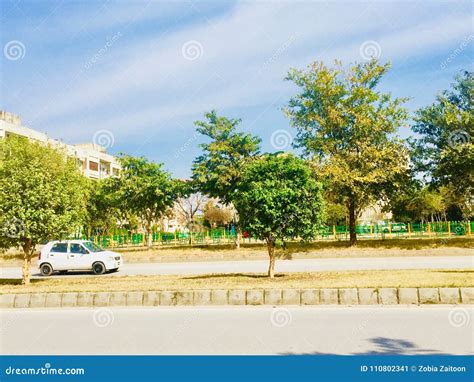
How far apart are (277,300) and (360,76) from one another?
22251 mm

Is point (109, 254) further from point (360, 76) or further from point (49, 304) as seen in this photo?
point (360, 76)

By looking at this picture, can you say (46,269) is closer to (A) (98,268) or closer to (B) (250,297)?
(A) (98,268)

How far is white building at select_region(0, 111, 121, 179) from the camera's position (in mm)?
52353

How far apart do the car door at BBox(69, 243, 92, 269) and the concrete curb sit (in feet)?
30.4

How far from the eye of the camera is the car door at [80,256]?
63.8 feet

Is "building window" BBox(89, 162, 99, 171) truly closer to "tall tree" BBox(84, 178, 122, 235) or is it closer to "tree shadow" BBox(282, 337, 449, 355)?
"tall tree" BBox(84, 178, 122, 235)

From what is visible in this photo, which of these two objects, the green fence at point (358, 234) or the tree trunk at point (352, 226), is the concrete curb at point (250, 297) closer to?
the tree trunk at point (352, 226)

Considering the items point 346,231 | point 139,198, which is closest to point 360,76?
point 346,231

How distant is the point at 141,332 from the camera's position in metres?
7.16

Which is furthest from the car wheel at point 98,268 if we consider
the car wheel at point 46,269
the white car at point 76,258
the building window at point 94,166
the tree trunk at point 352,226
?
the building window at point 94,166

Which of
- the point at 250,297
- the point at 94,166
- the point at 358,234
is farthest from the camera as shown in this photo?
the point at 94,166

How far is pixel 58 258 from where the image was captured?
1983 centimetres

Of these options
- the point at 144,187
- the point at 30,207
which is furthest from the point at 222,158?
the point at 30,207

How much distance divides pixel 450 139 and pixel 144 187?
2021cm
